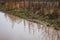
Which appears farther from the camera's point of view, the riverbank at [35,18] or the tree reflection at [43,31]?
the riverbank at [35,18]

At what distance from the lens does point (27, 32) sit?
513 centimetres

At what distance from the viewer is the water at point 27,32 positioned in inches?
182

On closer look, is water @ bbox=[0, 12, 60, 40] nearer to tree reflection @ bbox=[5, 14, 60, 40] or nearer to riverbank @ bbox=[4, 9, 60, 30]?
tree reflection @ bbox=[5, 14, 60, 40]

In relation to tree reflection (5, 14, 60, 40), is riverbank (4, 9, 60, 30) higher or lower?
lower

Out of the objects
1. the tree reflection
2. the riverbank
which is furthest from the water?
the riverbank

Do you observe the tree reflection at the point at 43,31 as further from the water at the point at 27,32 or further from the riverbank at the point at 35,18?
the riverbank at the point at 35,18

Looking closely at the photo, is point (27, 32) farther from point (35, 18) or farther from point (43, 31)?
point (35, 18)

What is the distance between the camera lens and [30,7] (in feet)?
26.7

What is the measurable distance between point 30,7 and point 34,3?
247mm

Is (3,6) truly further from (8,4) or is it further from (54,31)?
(54,31)

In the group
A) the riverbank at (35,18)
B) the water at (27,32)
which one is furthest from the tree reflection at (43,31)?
the riverbank at (35,18)

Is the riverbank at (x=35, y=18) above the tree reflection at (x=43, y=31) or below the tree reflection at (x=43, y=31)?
below

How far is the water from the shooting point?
4.62 m

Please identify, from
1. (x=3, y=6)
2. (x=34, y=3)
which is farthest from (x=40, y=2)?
(x=3, y=6)
